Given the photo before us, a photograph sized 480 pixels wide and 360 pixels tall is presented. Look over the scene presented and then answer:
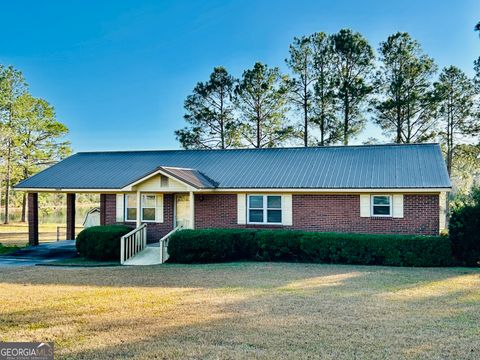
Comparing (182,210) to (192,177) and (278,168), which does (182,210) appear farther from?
→ (278,168)

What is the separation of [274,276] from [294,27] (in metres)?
23.1

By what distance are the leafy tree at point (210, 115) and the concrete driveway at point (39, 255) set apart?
52.6 ft

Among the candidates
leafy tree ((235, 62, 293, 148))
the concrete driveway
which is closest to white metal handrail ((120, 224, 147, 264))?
the concrete driveway

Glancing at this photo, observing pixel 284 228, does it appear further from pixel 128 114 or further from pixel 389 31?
pixel 128 114

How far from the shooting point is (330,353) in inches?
226

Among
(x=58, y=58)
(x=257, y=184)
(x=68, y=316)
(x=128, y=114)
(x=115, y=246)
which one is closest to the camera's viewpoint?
(x=68, y=316)

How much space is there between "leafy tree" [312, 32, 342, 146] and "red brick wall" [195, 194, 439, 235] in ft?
49.5

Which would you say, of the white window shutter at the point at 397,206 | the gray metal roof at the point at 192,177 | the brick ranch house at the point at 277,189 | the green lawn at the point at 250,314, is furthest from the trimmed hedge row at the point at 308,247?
the gray metal roof at the point at 192,177

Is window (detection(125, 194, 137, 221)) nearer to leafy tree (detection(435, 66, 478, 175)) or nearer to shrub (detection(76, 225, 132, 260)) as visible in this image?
shrub (detection(76, 225, 132, 260))

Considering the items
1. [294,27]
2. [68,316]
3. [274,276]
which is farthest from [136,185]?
[294,27]

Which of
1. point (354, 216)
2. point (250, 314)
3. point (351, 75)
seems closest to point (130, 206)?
point (354, 216)

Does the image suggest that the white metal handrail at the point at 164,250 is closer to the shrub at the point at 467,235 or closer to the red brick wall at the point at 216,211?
the red brick wall at the point at 216,211

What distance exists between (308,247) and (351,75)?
19.7 metres

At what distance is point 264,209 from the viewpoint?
17.9m
